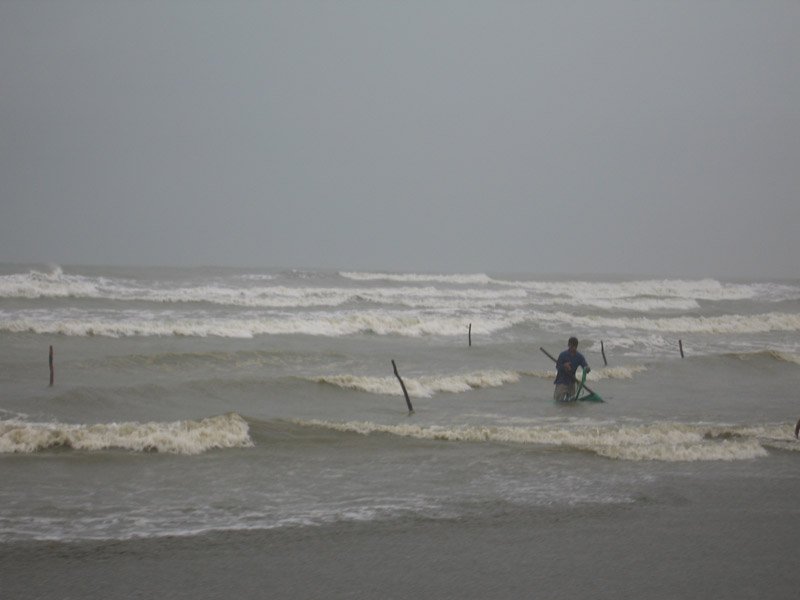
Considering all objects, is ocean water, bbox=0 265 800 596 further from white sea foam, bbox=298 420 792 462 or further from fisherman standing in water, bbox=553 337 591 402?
fisherman standing in water, bbox=553 337 591 402

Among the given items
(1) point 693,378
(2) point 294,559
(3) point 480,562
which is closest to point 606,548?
(3) point 480,562

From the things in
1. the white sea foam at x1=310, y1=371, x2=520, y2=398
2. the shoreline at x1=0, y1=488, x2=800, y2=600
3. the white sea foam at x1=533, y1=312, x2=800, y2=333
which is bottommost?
the white sea foam at x1=310, y1=371, x2=520, y2=398

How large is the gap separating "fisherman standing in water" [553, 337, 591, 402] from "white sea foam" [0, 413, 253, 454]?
6333 mm

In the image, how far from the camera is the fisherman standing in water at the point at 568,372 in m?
14.0

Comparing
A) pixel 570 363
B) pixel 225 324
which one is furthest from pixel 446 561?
pixel 225 324

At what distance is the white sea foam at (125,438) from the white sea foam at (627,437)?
161cm

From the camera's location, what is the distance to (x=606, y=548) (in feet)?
19.4

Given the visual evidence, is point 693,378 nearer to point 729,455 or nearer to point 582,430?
point 582,430

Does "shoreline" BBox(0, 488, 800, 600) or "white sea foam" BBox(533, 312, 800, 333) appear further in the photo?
"white sea foam" BBox(533, 312, 800, 333)

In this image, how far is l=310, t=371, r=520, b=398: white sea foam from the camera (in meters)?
15.4

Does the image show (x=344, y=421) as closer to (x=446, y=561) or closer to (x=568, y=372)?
(x=568, y=372)

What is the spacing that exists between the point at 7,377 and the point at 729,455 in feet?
41.4

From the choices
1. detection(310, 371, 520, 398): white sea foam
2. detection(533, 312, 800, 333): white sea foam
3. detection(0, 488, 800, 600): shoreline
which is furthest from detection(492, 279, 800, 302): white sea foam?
detection(0, 488, 800, 600): shoreline

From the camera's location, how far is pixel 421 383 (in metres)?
15.9
